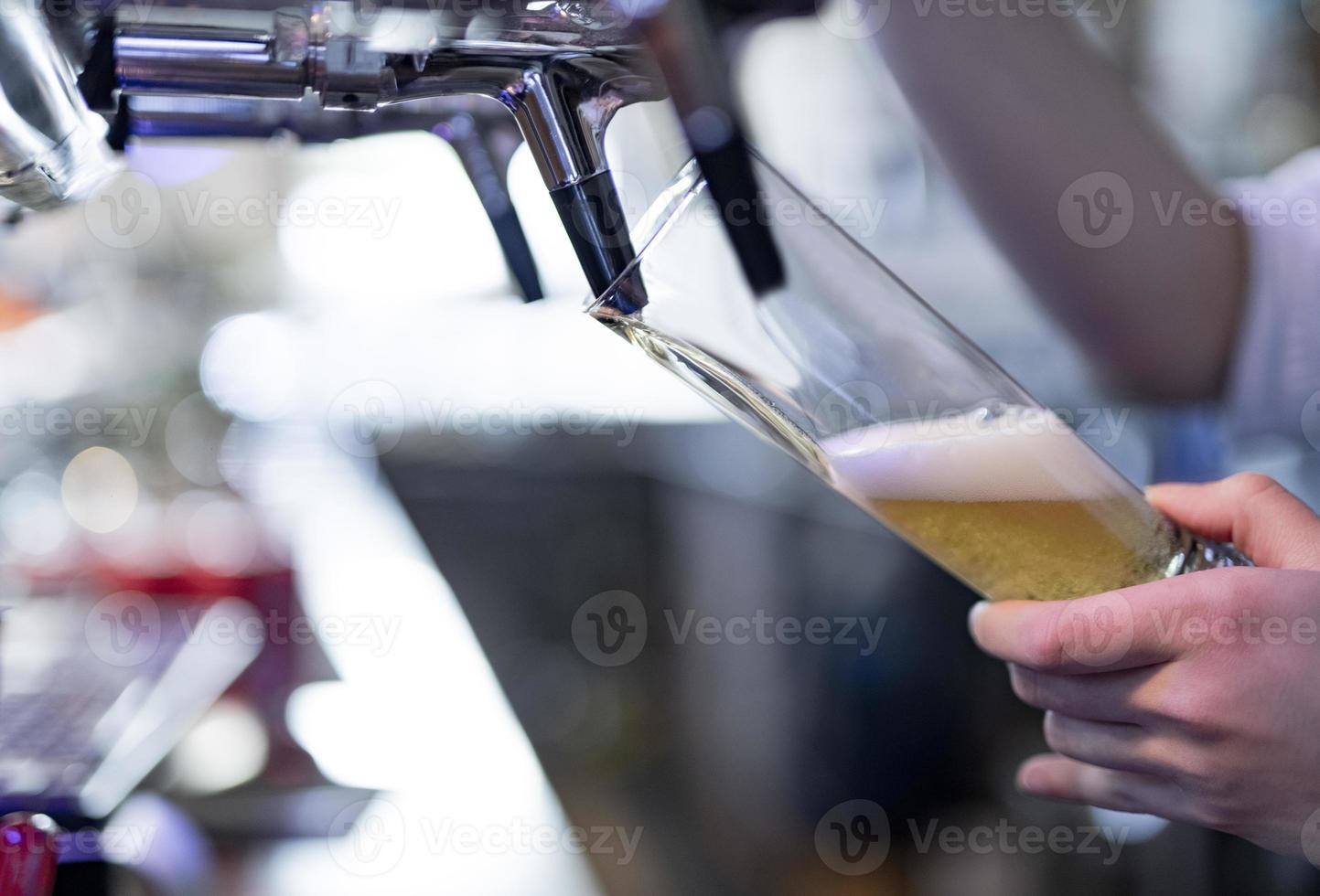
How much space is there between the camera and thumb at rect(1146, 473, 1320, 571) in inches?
23.1

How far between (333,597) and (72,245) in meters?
1.67
